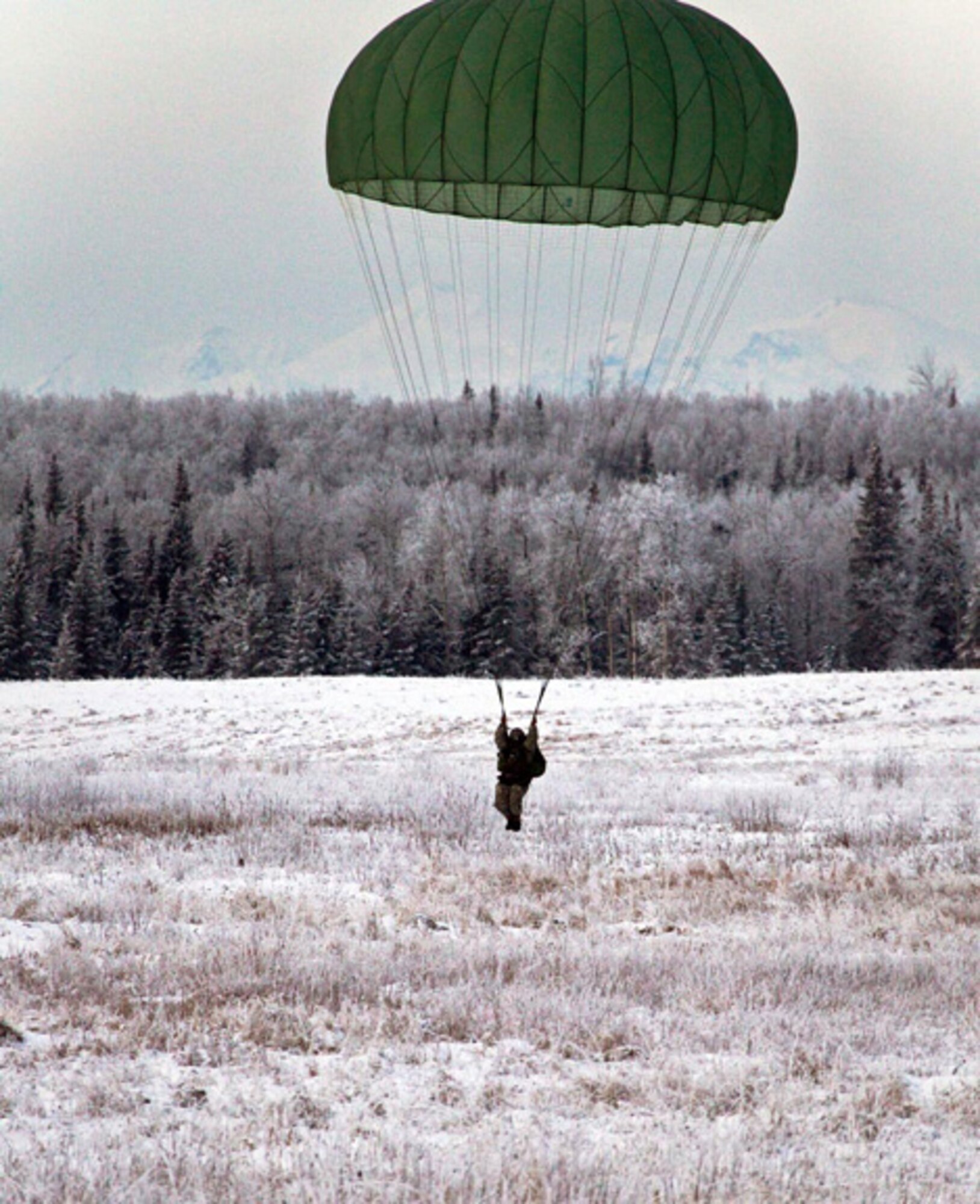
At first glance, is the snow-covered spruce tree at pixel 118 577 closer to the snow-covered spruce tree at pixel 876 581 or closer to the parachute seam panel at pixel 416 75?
the snow-covered spruce tree at pixel 876 581

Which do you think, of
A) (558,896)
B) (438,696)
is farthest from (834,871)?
(438,696)

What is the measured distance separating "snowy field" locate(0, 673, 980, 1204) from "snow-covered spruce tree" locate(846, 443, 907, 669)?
195 feet

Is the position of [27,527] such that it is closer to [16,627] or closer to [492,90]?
[16,627]

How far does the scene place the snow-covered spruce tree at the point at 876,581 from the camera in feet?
243

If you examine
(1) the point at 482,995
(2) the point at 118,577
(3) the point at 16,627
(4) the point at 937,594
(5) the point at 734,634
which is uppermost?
(4) the point at 937,594

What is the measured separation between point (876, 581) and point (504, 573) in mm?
21624

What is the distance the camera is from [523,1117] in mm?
5668

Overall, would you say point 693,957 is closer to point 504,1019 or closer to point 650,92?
point 504,1019

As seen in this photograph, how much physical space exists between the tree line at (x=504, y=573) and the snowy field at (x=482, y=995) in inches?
1102

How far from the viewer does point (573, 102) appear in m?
13.2

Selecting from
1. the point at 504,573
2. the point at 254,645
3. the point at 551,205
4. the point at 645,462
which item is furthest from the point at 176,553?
the point at 551,205

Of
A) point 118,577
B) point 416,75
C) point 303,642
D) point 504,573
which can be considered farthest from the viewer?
point 118,577

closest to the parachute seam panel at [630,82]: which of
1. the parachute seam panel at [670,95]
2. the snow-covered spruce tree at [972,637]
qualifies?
the parachute seam panel at [670,95]

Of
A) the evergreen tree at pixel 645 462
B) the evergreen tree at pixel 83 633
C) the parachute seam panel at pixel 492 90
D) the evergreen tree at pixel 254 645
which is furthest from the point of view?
the evergreen tree at pixel 645 462
